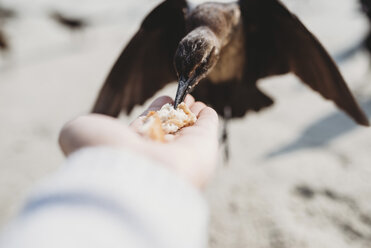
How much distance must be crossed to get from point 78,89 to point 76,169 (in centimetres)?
500

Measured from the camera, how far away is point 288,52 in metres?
2.33

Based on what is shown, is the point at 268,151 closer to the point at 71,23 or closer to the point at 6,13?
the point at 71,23

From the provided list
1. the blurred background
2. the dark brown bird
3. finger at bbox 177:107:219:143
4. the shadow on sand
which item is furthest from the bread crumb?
the shadow on sand

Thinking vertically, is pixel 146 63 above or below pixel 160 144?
below

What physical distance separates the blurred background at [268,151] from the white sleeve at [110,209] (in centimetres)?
182

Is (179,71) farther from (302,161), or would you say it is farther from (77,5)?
(77,5)

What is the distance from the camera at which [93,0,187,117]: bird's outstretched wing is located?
2393 millimetres

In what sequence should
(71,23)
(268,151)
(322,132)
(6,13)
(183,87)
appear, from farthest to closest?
(6,13) < (71,23) < (322,132) < (268,151) < (183,87)

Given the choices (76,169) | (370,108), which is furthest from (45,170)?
(370,108)

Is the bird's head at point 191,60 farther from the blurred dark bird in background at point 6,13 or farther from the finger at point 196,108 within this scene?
the blurred dark bird in background at point 6,13

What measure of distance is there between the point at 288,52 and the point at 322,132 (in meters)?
1.74

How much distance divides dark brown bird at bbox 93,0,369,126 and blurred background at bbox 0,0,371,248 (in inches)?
31.6

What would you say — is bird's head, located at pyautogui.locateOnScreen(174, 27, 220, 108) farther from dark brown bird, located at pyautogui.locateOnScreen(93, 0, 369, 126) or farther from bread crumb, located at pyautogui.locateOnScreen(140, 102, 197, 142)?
bread crumb, located at pyautogui.locateOnScreen(140, 102, 197, 142)

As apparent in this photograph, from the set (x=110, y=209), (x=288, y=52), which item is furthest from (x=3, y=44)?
(x=110, y=209)
